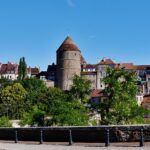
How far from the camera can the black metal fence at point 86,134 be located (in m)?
17.1

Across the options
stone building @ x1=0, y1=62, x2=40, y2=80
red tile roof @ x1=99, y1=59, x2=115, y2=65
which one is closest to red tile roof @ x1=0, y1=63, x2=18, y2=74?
stone building @ x1=0, y1=62, x2=40, y2=80

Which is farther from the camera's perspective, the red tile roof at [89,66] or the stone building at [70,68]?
the red tile roof at [89,66]

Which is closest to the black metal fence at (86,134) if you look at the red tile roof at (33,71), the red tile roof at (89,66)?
the red tile roof at (89,66)

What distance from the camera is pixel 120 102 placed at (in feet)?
131

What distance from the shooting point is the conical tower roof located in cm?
13875

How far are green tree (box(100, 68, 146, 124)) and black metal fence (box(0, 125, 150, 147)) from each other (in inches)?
654

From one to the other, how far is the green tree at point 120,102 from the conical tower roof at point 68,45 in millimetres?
95471

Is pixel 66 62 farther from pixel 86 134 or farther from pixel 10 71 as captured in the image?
pixel 86 134

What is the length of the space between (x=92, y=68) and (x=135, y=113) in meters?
118

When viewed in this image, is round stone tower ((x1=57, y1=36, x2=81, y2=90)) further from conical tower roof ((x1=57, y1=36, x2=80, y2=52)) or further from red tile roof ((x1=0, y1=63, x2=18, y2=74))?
red tile roof ((x1=0, y1=63, x2=18, y2=74))

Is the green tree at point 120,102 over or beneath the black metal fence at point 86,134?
over

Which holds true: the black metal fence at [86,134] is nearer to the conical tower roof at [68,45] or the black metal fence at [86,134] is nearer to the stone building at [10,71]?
the conical tower roof at [68,45]

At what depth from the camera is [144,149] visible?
15.3m

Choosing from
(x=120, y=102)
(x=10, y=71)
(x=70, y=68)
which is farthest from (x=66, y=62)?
(x=120, y=102)
